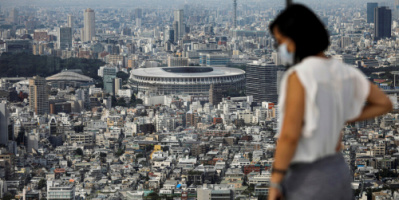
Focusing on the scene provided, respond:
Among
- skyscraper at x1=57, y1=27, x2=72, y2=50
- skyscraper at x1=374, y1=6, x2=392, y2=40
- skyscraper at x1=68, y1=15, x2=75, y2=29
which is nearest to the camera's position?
skyscraper at x1=374, y1=6, x2=392, y2=40

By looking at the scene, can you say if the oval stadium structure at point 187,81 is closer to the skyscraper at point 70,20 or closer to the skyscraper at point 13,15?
the skyscraper at point 13,15

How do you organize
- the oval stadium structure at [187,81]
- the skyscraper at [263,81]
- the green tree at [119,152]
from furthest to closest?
the oval stadium structure at [187,81], the skyscraper at [263,81], the green tree at [119,152]

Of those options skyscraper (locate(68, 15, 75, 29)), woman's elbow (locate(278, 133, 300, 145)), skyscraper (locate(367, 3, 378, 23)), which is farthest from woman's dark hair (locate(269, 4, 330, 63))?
skyscraper (locate(68, 15, 75, 29))

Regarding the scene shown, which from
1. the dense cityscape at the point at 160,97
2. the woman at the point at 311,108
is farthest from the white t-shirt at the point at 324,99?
the dense cityscape at the point at 160,97

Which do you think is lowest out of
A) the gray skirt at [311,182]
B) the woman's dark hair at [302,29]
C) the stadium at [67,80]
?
the stadium at [67,80]

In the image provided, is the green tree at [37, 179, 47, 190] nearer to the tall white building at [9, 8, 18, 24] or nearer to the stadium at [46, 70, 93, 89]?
the stadium at [46, 70, 93, 89]

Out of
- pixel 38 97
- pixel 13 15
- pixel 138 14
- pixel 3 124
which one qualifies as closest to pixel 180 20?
pixel 138 14

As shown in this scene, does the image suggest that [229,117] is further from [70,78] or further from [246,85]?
[70,78]
